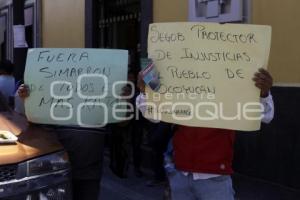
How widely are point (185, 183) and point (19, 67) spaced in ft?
17.7

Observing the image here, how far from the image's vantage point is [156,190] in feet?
23.6

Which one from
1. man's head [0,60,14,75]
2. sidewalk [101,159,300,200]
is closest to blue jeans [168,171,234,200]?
sidewalk [101,159,300,200]

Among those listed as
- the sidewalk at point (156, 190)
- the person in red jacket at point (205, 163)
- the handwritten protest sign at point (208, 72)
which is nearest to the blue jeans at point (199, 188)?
the person in red jacket at point (205, 163)

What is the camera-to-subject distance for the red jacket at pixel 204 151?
3.50 meters

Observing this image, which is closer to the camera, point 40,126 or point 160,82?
point 160,82

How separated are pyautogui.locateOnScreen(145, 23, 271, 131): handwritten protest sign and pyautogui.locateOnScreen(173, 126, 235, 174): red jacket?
0.07 metres

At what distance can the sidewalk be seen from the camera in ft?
20.6

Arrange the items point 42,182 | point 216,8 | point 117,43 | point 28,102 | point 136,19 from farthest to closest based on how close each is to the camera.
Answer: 1. point 117,43
2. point 136,19
3. point 216,8
4. point 28,102
5. point 42,182

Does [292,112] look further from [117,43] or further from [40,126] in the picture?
[117,43]

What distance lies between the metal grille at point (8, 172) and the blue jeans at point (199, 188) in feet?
3.48

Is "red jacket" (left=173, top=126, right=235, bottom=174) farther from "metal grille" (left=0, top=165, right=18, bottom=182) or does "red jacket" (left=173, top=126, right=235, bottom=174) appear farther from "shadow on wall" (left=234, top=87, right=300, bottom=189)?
"shadow on wall" (left=234, top=87, right=300, bottom=189)

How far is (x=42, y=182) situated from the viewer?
157 inches

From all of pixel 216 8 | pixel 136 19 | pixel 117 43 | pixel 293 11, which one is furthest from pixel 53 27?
pixel 293 11

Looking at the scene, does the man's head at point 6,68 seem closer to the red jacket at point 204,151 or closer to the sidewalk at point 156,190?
the sidewalk at point 156,190
